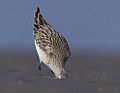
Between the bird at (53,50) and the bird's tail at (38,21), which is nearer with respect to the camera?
the bird at (53,50)

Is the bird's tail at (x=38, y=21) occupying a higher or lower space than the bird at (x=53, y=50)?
higher

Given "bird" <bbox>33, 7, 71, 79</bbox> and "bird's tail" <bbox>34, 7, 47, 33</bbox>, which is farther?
"bird's tail" <bbox>34, 7, 47, 33</bbox>

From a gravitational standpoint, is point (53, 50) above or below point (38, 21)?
below

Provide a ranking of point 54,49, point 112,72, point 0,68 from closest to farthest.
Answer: point 54,49 → point 0,68 → point 112,72

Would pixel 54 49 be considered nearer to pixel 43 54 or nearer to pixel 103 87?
pixel 43 54

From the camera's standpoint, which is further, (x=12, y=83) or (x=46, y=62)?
(x=46, y=62)

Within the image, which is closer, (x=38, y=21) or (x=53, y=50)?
(x=53, y=50)

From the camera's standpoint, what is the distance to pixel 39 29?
20812mm

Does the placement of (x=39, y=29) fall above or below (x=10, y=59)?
above

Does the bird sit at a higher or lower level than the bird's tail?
lower

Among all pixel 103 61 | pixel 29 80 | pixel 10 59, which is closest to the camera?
pixel 29 80

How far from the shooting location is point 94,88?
17672mm

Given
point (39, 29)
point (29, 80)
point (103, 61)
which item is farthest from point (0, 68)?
point (103, 61)

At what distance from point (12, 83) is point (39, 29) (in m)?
3.42
